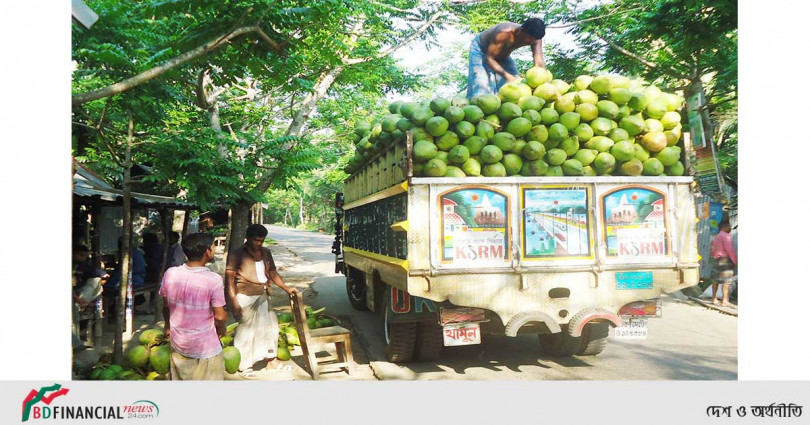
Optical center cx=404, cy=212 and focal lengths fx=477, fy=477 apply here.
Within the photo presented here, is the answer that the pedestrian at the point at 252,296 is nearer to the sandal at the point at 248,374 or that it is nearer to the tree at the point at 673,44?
the sandal at the point at 248,374

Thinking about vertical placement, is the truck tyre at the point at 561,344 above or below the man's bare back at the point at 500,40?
below

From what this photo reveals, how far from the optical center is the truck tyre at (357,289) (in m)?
7.21

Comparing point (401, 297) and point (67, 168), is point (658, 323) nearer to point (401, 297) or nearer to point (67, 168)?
point (401, 297)

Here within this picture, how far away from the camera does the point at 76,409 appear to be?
3.57 metres

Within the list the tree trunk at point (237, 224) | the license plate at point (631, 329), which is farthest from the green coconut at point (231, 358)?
the tree trunk at point (237, 224)

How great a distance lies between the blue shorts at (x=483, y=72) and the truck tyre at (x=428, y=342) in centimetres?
248

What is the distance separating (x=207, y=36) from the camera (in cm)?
423

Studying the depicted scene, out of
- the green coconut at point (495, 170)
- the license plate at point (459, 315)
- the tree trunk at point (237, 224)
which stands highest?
the green coconut at point (495, 170)

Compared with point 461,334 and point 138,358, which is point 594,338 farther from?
point 138,358

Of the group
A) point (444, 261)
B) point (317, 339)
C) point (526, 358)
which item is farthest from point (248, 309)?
point (526, 358)

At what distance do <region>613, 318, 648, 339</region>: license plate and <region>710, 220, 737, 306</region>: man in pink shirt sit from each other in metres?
4.33

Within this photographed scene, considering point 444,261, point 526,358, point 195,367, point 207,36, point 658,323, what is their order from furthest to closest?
point 658,323
point 526,358
point 207,36
point 444,261
point 195,367

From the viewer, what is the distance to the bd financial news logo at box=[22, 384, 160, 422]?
139 inches

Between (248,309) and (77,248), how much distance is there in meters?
2.17
